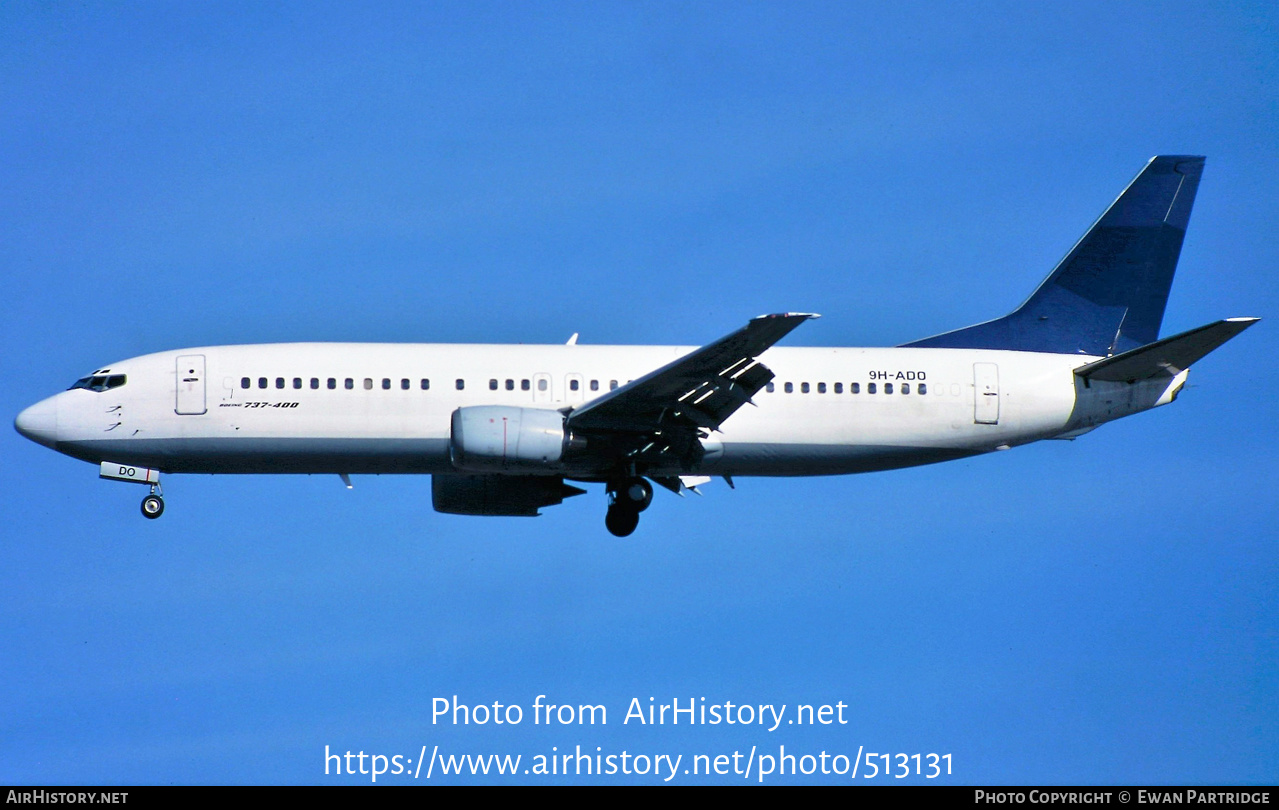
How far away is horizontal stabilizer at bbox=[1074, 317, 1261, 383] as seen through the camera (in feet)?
94.0

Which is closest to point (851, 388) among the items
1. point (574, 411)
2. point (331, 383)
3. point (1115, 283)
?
point (574, 411)

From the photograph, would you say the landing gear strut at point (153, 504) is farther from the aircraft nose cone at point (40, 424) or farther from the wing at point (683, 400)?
the wing at point (683, 400)

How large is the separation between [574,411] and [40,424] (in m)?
11.2

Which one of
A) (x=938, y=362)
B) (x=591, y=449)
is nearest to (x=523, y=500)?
(x=591, y=449)

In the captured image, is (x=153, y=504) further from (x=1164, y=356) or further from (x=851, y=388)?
(x=1164, y=356)

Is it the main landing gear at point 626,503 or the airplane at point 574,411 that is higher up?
the airplane at point 574,411

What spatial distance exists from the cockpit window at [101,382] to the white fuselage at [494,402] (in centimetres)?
12

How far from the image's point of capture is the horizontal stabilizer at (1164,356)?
94.0 ft

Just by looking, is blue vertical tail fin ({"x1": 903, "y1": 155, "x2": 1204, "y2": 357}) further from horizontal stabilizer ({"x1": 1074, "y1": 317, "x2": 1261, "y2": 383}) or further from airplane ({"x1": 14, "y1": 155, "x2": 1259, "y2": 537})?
horizontal stabilizer ({"x1": 1074, "y1": 317, "x2": 1261, "y2": 383})

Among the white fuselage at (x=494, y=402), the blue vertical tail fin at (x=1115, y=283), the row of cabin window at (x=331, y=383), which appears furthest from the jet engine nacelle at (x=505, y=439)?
the blue vertical tail fin at (x=1115, y=283)

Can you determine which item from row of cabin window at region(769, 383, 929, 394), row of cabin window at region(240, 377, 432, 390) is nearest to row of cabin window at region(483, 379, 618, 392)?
row of cabin window at region(240, 377, 432, 390)

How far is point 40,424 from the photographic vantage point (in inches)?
1175

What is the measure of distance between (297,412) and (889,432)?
12.6 m

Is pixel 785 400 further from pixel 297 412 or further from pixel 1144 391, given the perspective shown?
A: pixel 297 412
